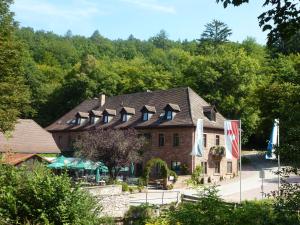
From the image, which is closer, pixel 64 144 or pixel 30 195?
pixel 30 195

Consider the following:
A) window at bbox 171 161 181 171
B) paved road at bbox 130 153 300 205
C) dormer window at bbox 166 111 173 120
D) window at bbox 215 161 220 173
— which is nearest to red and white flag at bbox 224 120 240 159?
paved road at bbox 130 153 300 205

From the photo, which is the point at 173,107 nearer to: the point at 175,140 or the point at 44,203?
the point at 175,140

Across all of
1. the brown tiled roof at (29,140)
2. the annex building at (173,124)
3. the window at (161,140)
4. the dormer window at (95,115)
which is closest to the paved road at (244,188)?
the annex building at (173,124)

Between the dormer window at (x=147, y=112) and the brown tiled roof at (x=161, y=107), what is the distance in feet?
0.47

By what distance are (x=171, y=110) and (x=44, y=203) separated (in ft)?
116

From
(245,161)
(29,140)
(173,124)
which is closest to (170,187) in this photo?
(173,124)

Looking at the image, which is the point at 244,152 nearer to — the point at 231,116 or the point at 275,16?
the point at 231,116

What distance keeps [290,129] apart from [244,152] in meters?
53.8

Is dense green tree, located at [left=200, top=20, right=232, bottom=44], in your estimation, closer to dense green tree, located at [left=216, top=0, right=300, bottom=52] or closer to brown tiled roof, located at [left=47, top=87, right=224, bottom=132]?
brown tiled roof, located at [left=47, top=87, right=224, bottom=132]

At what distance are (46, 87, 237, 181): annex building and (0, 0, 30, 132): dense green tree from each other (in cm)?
1720

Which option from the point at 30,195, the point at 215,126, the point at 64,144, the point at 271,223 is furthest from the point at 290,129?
the point at 64,144

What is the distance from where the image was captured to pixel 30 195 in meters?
14.0

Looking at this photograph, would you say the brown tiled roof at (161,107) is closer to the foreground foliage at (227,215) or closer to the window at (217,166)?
the window at (217,166)

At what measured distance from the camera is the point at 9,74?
1318 inches
